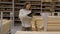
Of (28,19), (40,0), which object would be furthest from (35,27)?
(40,0)

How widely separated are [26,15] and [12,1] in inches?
178

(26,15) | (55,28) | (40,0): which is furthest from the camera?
(40,0)

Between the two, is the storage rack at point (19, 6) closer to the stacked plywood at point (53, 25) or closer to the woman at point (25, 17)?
the woman at point (25, 17)

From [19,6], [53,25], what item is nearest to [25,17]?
[53,25]

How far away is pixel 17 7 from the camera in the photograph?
868cm

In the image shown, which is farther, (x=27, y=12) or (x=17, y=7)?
(x=17, y=7)

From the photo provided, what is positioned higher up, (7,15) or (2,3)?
(2,3)

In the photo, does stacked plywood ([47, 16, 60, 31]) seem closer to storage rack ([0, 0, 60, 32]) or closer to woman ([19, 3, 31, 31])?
woman ([19, 3, 31, 31])

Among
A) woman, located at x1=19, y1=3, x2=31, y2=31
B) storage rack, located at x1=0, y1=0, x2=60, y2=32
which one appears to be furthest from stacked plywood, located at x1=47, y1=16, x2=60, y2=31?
storage rack, located at x1=0, y1=0, x2=60, y2=32

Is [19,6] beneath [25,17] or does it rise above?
above

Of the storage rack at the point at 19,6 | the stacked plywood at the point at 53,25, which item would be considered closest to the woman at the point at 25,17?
the stacked plywood at the point at 53,25

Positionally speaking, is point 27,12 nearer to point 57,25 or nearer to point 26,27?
point 26,27

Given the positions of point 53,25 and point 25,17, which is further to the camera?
point 25,17

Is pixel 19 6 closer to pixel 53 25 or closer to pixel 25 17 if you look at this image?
pixel 25 17
